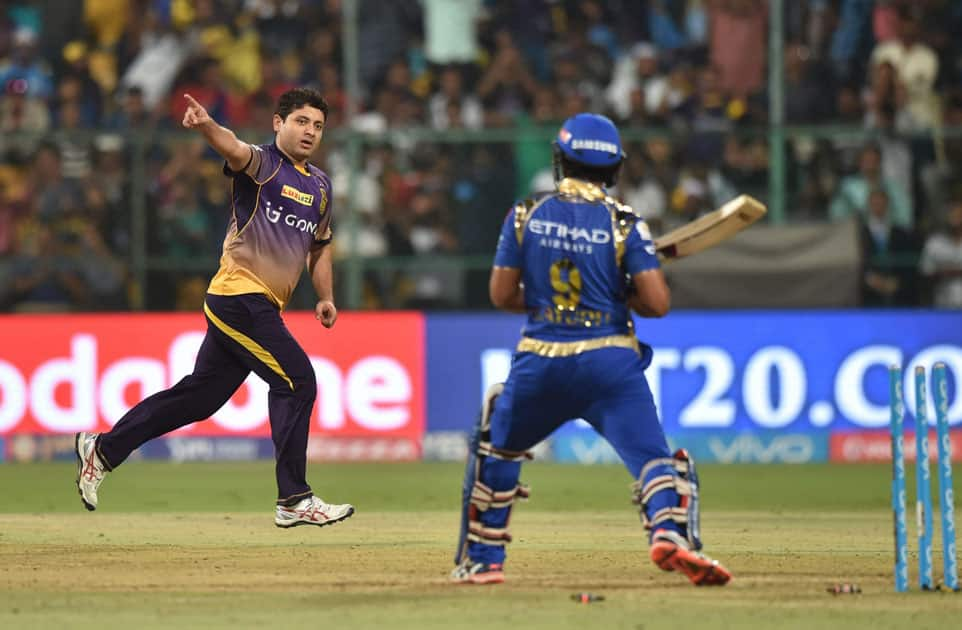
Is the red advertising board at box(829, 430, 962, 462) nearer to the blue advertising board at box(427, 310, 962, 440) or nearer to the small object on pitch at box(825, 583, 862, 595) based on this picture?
the blue advertising board at box(427, 310, 962, 440)

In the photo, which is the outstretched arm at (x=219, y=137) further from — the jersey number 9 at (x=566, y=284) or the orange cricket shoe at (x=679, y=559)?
the orange cricket shoe at (x=679, y=559)

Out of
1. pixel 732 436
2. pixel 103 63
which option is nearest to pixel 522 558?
pixel 732 436

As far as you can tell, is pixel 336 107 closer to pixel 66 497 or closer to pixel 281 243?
pixel 66 497

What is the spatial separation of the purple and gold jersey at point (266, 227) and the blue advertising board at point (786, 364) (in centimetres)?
732

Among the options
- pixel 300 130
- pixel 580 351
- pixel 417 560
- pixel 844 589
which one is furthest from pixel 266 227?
pixel 844 589

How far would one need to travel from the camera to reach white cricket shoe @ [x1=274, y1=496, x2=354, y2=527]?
10070mm

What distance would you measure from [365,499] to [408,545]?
3891 millimetres

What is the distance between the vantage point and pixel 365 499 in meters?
14.3

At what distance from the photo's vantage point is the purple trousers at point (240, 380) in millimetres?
10133

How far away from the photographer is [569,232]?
26.9 feet

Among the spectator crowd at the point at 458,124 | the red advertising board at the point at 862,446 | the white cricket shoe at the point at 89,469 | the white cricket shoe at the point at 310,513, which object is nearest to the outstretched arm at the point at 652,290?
the white cricket shoe at the point at 310,513

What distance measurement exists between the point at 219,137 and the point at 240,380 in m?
1.62

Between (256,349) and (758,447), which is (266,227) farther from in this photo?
(758,447)

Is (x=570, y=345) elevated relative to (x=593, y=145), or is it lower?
lower
